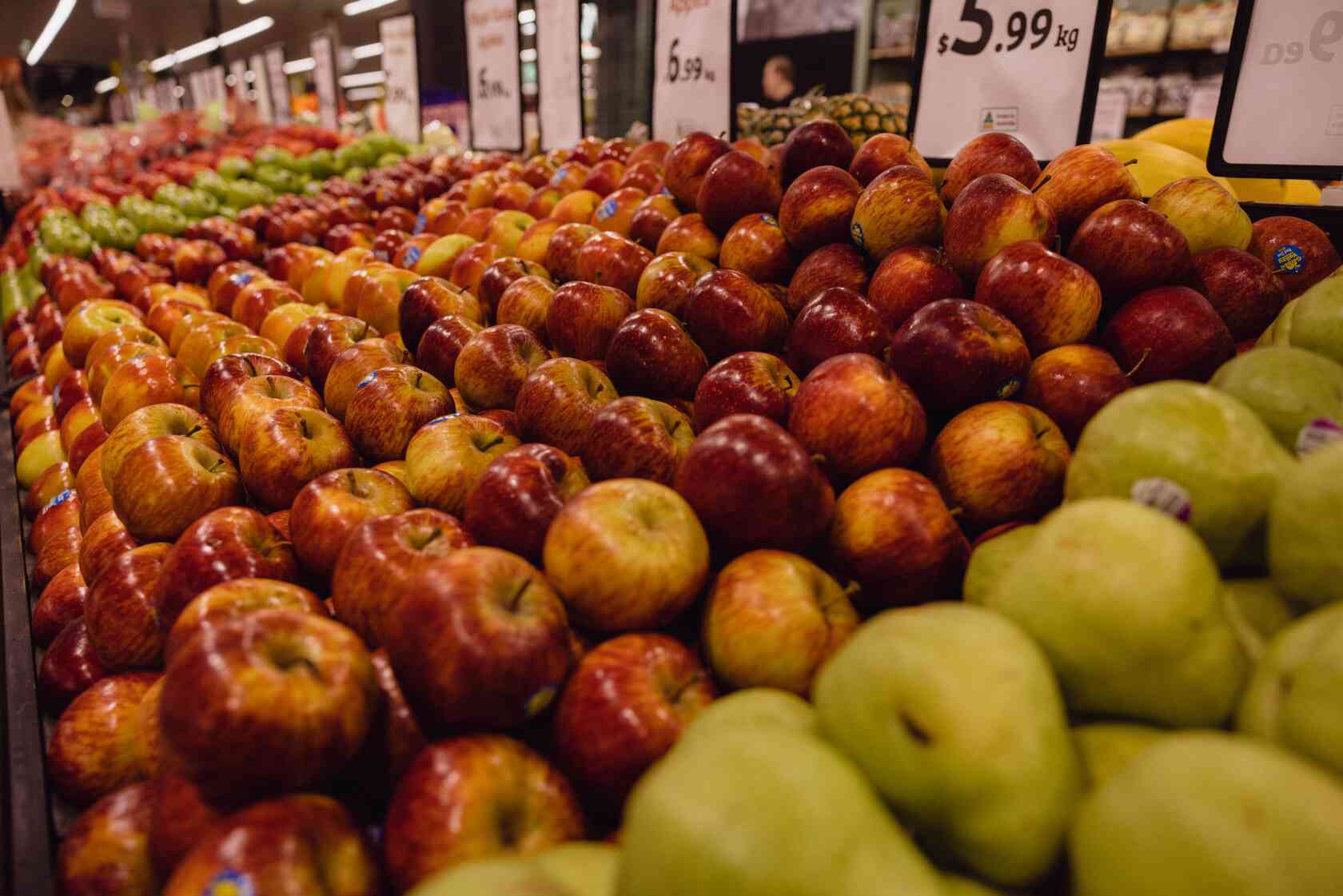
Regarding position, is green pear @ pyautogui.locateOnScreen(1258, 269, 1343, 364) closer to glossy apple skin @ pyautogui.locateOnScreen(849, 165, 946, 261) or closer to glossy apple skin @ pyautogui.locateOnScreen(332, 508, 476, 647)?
glossy apple skin @ pyautogui.locateOnScreen(849, 165, 946, 261)

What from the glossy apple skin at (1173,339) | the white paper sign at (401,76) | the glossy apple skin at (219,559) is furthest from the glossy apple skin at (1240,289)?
the white paper sign at (401,76)

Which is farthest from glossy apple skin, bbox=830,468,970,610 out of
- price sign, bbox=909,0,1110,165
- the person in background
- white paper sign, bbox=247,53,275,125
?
white paper sign, bbox=247,53,275,125

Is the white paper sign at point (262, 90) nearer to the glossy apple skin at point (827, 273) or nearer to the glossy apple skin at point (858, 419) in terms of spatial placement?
the glossy apple skin at point (827, 273)

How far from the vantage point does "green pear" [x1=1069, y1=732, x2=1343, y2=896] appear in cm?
76

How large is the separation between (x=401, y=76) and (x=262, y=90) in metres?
5.87

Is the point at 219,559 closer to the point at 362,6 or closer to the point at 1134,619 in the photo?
the point at 1134,619

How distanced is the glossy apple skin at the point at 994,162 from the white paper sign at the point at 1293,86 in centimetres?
81

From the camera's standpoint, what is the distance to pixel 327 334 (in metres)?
2.74

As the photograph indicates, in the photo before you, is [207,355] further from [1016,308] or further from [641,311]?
[1016,308]

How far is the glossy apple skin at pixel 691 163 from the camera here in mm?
2943

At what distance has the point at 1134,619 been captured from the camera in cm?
106

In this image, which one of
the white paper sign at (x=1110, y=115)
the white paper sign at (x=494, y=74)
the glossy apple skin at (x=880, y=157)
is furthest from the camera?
the white paper sign at (x=1110, y=115)

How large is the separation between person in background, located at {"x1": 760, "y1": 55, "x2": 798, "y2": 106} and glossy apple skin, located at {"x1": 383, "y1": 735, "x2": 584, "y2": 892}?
9.89 meters

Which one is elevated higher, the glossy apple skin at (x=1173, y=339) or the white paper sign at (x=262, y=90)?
the white paper sign at (x=262, y=90)
